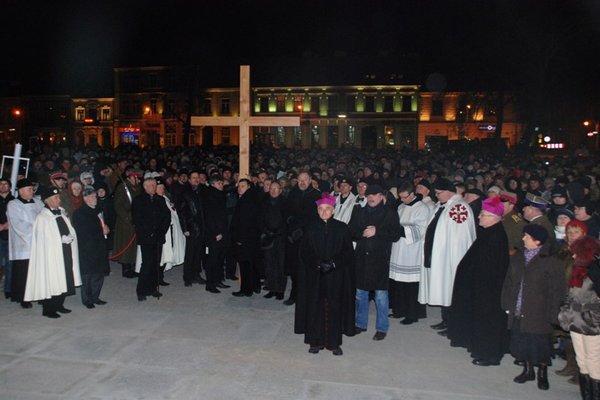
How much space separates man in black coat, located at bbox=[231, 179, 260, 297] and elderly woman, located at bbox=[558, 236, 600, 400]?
5.06 metres

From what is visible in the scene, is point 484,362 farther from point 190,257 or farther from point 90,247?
point 90,247

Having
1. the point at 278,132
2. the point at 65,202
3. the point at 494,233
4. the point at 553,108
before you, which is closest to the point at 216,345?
the point at 494,233

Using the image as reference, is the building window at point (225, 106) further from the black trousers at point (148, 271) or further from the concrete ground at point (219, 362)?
the concrete ground at point (219, 362)

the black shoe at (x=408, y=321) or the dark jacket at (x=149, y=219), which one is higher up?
the dark jacket at (x=149, y=219)

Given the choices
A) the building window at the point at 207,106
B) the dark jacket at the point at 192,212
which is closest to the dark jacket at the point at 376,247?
the dark jacket at the point at 192,212

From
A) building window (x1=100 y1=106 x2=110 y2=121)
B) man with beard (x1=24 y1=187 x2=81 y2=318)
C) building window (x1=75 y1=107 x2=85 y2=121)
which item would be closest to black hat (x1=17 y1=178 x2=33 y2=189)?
man with beard (x1=24 y1=187 x2=81 y2=318)

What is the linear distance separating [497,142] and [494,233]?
28.3 metres

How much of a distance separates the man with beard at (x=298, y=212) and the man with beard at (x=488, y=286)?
111 inches

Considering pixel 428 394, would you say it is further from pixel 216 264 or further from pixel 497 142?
pixel 497 142

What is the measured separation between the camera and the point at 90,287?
8336 millimetres

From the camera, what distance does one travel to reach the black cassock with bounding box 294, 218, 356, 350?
252 inches

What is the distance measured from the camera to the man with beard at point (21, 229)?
800 centimetres

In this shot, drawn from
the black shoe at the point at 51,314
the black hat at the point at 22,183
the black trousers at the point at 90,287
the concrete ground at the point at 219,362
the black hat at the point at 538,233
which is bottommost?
the concrete ground at the point at 219,362

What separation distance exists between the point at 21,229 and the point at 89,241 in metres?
0.96
